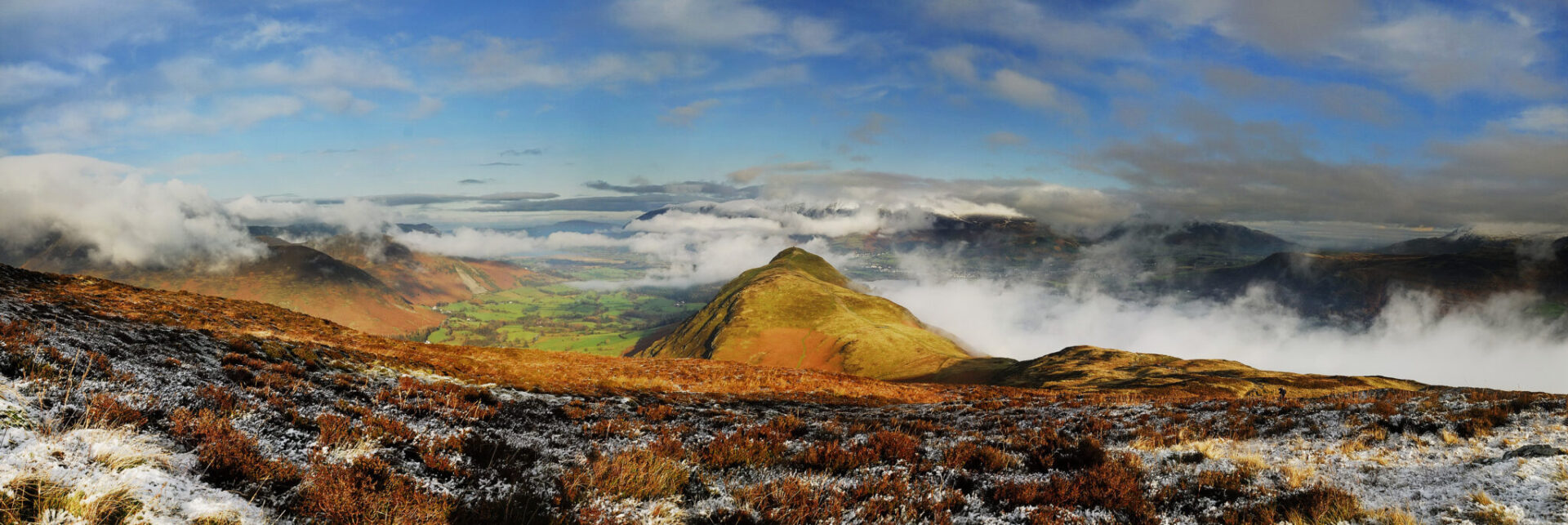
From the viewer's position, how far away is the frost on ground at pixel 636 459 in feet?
20.3

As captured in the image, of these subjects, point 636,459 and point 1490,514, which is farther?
point 636,459

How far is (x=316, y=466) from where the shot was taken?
7.26 m

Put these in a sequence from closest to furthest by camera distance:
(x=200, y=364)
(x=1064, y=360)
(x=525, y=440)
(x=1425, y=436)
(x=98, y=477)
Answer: (x=98, y=477) → (x=1425, y=436) → (x=525, y=440) → (x=200, y=364) → (x=1064, y=360)

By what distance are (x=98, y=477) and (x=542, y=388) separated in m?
15.4

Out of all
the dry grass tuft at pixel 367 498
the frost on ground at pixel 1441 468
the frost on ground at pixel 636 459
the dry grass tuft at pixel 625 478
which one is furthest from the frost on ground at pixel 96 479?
the frost on ground at pixel 1441 468

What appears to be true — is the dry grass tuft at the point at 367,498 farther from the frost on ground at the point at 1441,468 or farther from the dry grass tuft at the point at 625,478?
the frost on ground at the point at 1441,468

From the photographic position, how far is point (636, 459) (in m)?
9.83

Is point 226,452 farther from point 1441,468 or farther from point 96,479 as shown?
point 1441,468

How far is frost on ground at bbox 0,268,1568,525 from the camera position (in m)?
6.19

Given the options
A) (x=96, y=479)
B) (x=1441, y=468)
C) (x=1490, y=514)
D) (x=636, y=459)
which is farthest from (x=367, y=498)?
(x=1441, y=468)

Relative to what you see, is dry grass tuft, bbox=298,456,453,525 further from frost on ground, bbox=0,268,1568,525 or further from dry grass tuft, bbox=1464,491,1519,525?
dry grass tuft, bbox=1464,491,1519,525

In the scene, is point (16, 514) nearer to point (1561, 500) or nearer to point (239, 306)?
point (1561, 500)

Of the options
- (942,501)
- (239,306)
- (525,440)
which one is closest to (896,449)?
(942,501)

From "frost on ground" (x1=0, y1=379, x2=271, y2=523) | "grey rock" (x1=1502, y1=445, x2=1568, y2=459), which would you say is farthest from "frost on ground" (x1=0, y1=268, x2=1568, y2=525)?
"grey rock" (x1=1502, y1=445, x2=1568, y2=459)
